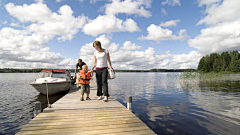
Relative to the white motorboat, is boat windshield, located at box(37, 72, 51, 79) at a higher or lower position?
higher

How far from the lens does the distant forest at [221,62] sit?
2488 inches

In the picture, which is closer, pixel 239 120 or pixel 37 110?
pixel 37 110

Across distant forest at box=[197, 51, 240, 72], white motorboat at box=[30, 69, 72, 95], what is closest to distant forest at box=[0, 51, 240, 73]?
distant forest at box=[197, 51, 240, 72]

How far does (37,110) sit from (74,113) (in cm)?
150

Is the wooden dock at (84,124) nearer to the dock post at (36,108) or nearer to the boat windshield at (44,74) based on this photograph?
the dock post at (36,108)

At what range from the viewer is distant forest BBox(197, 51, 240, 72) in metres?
63.2

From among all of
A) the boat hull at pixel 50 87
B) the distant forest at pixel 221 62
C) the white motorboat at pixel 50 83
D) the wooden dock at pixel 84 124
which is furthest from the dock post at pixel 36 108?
the distant forest at pixel 221 62

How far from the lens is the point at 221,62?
69.0 m

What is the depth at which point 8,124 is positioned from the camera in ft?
19.7

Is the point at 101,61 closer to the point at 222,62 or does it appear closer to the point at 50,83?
the point at 50,83

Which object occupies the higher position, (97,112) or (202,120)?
(97,112)

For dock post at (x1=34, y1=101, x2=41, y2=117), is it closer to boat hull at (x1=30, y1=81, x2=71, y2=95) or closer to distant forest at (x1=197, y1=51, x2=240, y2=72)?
boat hull at (x1=30, y1=81, x2=71, y2=95)

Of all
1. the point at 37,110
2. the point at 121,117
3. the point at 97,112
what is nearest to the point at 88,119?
the point at 97,112

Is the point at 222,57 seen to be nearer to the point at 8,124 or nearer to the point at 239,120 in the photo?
the point at 239,120
